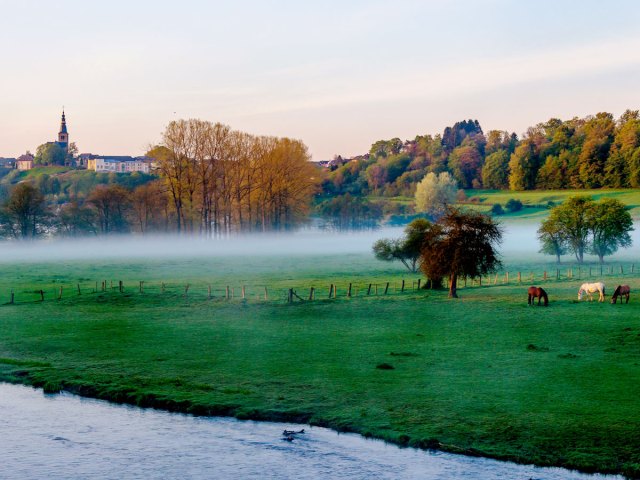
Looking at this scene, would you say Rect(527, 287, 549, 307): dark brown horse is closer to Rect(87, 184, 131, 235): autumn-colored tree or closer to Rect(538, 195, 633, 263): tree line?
Rect(538, 195, 633, 263): tree line

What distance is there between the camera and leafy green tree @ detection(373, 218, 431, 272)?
7450 centimetres

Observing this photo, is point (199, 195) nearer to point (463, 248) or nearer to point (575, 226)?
point (575, 226)

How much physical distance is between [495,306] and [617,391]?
2164 centimetres

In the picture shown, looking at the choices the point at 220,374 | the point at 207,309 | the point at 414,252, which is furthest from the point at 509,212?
the point at 220,374

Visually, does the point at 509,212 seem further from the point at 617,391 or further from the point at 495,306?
the point at 617,391

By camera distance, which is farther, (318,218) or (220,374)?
(318,218)

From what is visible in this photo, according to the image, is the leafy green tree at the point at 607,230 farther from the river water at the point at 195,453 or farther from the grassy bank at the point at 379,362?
the river water at the point at 195,453

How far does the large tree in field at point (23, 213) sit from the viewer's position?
108 m

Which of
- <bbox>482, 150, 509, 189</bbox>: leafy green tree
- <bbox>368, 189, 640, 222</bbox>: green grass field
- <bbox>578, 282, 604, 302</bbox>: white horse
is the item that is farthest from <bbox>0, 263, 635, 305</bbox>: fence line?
<bbox>482, 150, 509, 189</bbox>: leafy green tree

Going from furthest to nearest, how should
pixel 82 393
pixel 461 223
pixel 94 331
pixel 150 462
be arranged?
pixel 461 223 → pixel 94 331 → pixel 82 393 → pixel 150 462

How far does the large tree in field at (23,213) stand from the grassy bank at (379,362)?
55.0 metres

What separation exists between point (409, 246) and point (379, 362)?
144ft

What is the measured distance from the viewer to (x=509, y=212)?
163 metres

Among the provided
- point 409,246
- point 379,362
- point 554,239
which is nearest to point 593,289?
point 379,362
